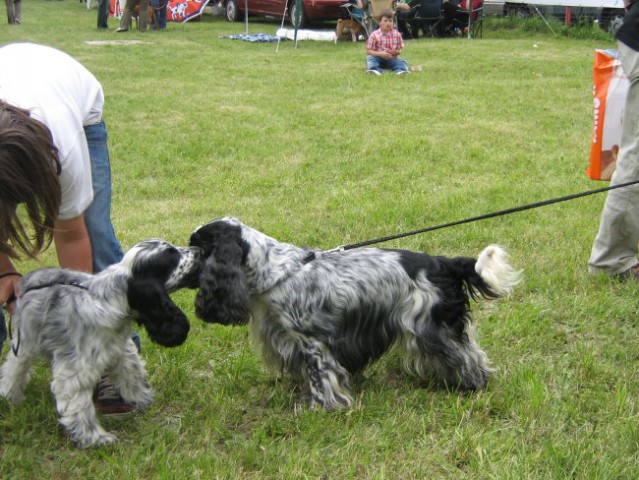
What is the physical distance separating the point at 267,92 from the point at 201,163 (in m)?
4.03

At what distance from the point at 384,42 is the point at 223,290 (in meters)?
10.9

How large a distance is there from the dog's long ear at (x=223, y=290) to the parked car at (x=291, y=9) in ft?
45.8

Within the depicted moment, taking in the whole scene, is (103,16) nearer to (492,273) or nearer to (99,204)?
(99,204)

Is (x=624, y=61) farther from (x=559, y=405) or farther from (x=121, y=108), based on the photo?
(x=121, y=108)

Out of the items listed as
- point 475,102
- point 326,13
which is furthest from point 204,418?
point 326,13

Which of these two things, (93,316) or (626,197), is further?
(626,197)

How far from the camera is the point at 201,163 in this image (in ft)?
25.7

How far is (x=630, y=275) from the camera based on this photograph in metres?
4.78

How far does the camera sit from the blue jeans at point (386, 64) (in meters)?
13.4

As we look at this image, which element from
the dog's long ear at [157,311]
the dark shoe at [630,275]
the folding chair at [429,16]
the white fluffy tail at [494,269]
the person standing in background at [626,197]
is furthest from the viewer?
the folding chair at [429,16]

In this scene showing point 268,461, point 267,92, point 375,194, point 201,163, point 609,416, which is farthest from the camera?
point 267,92

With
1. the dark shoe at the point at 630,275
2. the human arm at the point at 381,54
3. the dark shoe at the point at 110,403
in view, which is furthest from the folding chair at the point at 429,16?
the dark shoe at the point at 110,403

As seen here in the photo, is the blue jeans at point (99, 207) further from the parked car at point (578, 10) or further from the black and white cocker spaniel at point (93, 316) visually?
the parked car at point (578, 10)

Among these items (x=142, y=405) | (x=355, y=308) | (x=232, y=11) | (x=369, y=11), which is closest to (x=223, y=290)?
(x=355, y=308)
